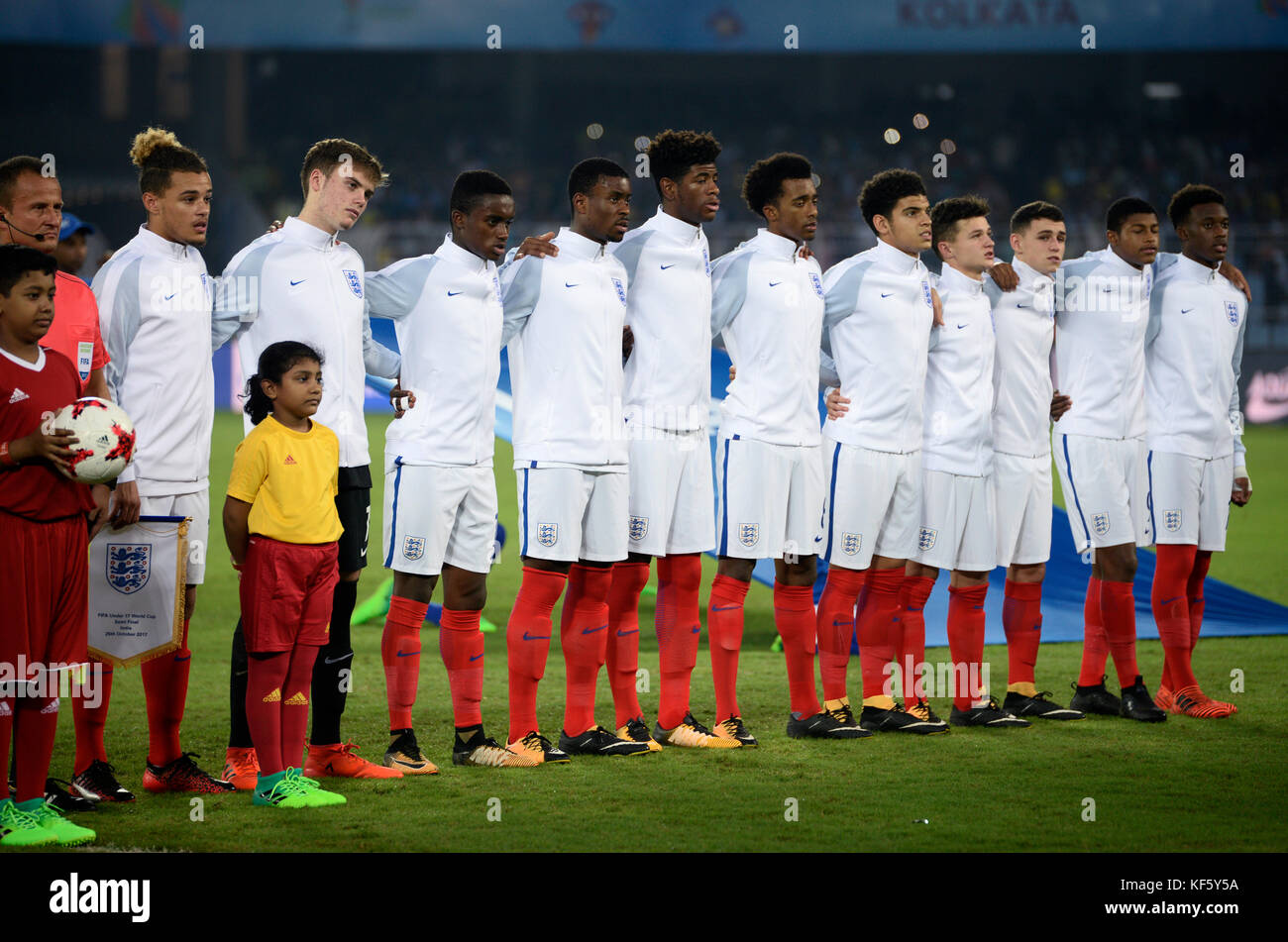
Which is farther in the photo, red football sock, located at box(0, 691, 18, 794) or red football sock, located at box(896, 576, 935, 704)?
red football sock, located at box(896, 576, 935, 704)

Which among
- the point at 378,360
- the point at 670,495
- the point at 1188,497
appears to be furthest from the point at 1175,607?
the point at 378,360

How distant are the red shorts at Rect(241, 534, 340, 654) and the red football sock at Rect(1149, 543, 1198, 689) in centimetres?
387

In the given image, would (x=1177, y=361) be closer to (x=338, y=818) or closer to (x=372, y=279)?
(x=372, y=279)

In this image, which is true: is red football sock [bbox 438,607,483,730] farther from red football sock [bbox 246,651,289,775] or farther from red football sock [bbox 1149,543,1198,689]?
red football sock [bbox 1149,543,1198,689]

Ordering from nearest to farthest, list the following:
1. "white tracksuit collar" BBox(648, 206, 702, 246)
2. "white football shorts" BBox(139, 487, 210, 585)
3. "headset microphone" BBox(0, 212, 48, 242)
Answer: "headset microphone" BBox(0, 212, 48, 242), "white football shorts" BBox(139, 487, 210, 585), "white tracksuit collar" BBox(648, 206, 702, 246)

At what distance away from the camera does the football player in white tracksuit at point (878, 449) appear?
6.26 meters

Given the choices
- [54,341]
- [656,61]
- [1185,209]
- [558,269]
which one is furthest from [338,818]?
[656,61]

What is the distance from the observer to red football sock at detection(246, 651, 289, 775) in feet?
16.1

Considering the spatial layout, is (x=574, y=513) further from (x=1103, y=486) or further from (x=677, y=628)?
(x=1103, y=486)

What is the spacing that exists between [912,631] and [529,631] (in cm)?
180

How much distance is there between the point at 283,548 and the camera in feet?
16.0

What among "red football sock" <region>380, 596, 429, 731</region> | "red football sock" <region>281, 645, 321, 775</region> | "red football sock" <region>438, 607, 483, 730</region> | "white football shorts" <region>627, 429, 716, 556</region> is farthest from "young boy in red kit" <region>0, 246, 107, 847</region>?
"white football shorts" <region>627, 429, 716, 556</region>

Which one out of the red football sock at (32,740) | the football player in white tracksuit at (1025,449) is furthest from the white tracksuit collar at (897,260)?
the red football sock at (32,740)
